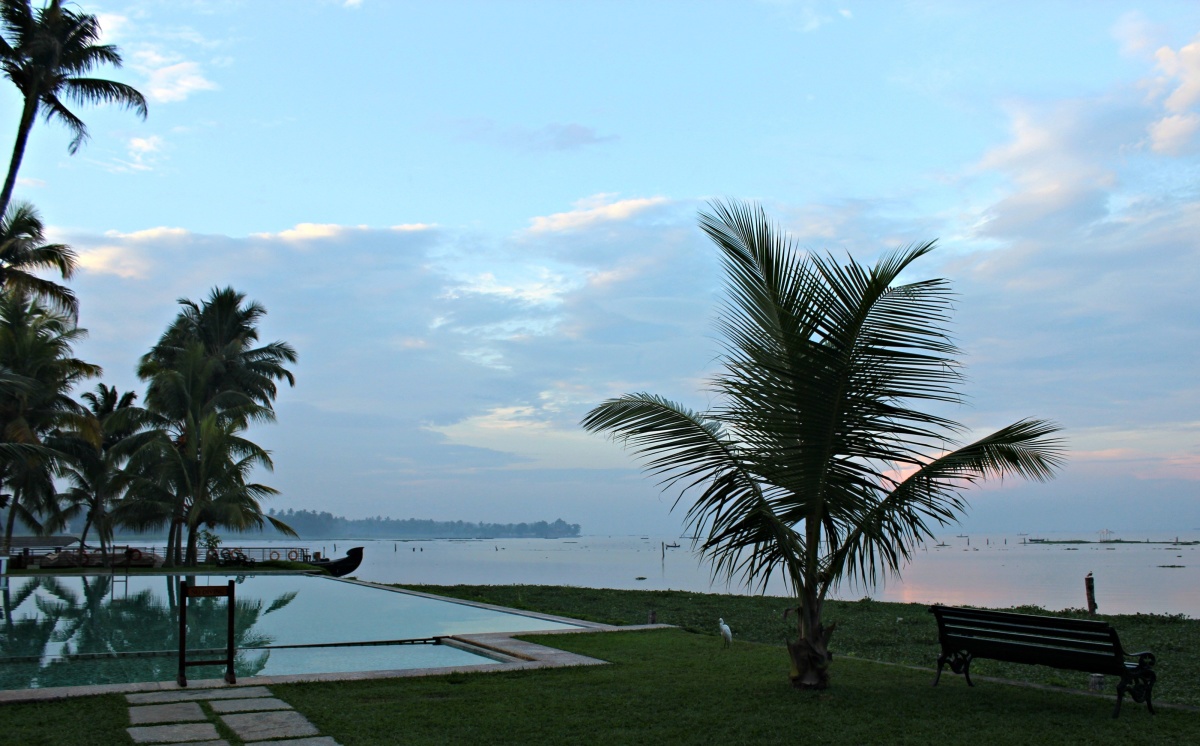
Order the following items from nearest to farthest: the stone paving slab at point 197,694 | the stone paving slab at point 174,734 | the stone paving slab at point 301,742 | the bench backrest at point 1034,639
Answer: the stone paving slab at point 301,742 → the stone paving slab at point 174,734 → the bench backrest at point 1034,639 → the stone paving slab at point 197,694

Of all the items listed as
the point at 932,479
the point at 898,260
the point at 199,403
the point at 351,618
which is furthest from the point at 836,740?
the point at 199,403

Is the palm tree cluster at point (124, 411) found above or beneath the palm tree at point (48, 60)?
beneath

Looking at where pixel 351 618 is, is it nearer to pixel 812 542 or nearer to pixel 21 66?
pixel 812 542

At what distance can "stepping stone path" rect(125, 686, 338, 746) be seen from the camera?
5.61 metres

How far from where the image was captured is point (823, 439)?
6988 millimetres

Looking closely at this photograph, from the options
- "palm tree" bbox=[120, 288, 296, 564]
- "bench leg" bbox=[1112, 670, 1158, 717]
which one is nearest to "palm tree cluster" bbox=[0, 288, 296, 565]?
"palm tree" bbox=[120, 288, 296, 564]

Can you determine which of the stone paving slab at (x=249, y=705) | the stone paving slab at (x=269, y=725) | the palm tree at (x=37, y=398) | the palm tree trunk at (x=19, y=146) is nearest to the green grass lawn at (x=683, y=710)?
the stone paving slab at (x=269, y=725)

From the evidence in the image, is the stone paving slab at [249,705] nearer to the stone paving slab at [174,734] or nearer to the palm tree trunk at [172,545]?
the stone paving slab at [174,734]

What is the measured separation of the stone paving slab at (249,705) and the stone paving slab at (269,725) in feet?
0.59

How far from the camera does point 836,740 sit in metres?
5.57

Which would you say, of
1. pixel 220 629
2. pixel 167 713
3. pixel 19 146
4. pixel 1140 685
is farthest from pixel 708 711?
pixel 19 146

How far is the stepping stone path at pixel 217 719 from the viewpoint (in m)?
5.61

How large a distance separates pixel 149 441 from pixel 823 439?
86.4 feet

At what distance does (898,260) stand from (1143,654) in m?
3.35
